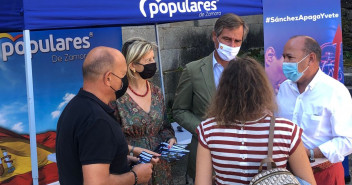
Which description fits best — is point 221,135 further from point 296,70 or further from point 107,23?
point 107,23

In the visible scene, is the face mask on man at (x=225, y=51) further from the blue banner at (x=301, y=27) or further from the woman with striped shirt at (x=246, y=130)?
the woman with striped shirt at (x=246, y=130)

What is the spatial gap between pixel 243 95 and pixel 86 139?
0.71 meters

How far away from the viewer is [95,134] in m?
1.79

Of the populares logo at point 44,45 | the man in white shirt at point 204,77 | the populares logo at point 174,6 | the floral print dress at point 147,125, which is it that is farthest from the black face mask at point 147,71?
the populares logo at point 44,45

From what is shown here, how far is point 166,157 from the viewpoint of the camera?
8.46ft

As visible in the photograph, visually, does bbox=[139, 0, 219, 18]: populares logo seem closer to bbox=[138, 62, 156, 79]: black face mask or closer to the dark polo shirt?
bbox=[138, 62, 156, 79]: black face mask

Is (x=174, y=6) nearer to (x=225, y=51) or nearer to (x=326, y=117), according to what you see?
(x=225, y=51)

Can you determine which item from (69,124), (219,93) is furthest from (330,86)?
(69,124)

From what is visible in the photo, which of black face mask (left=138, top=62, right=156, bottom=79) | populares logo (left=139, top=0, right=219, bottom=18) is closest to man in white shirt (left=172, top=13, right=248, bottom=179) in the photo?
black face mask (left=138, top=62, right=156, bottom=79)

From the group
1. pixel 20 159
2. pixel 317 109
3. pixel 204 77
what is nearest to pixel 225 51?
pixel 204 77

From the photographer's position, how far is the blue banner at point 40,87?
3609 millimetres

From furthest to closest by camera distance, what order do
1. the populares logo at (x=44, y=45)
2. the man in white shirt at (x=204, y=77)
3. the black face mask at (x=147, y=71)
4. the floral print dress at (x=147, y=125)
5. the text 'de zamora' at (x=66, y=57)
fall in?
1. the text 'de zamora' at (x=66, y=57)
2. the populares logo at (x=44, y=45)
3. the man in white shirt at (x=204, y=77)
4. the black face mask at (x=147, y=71)
5. the floral print dress at (x=147, y=125)

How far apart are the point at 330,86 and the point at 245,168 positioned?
93 centimetres

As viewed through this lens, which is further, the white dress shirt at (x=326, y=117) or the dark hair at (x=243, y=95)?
the white dress shirt at (x=326, y=117)
